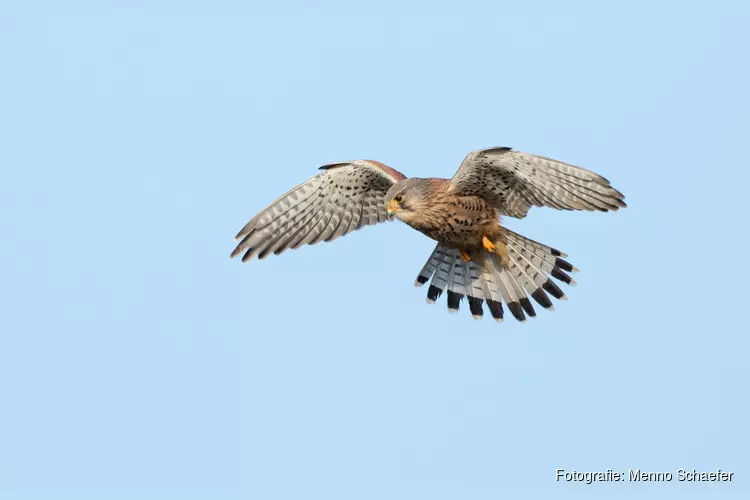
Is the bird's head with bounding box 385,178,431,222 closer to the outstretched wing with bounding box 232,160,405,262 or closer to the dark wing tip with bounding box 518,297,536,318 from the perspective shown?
the outstretched wing with bounding box 232,160,405,262

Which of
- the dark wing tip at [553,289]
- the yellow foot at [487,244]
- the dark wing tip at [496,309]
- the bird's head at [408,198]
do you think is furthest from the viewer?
the dark wing tip at [496,309]

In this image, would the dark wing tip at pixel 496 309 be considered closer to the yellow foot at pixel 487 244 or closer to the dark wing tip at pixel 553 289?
the dark wing tip at pixel 553 289

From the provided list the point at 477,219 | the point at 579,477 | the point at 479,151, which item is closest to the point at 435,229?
the point at 477,219

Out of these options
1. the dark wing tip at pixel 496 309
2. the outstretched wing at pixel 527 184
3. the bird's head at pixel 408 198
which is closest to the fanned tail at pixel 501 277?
the dark wing tip at pixel 496 309

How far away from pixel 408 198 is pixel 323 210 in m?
1.18

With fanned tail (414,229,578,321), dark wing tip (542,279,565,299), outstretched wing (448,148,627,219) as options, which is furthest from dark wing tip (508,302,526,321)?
outstretched wing (448,148,627,219)

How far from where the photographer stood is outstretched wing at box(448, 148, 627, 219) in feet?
27.2

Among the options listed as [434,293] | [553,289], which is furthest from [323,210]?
[553,289]

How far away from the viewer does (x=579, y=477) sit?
909cm

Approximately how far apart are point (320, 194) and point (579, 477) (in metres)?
3.40

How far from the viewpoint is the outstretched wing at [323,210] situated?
966 centimetres

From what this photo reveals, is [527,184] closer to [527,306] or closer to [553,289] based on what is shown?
[553,289]

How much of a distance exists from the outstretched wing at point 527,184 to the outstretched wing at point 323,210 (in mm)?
885

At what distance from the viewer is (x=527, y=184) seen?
8.78m
